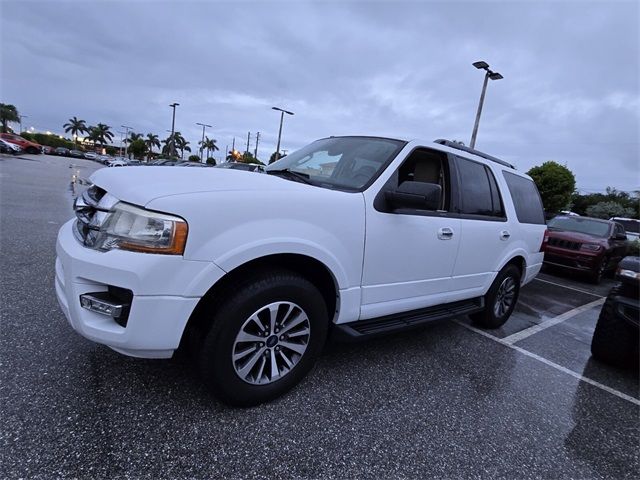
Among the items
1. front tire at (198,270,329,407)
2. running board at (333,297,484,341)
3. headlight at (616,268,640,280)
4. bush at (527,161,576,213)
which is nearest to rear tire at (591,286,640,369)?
headlight at (616,268,640,280)

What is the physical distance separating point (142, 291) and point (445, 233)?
2.32 meters

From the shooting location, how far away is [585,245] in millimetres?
8133

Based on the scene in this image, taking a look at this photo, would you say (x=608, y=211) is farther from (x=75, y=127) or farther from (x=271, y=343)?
(x=75, y=127)

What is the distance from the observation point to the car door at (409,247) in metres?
2.56

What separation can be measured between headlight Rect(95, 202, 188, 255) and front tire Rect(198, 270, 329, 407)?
42cm

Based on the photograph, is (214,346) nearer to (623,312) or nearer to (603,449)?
(603,449)

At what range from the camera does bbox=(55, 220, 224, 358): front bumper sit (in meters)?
1.77

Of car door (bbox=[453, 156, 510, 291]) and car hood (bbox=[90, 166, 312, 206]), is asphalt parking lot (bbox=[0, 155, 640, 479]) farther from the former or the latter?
car hood (bbox=[90, 166, 312, 206])

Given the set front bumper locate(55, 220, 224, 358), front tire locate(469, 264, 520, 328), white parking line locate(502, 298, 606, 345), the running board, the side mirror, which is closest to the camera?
front bumper locate(55, 220, 224, 358)

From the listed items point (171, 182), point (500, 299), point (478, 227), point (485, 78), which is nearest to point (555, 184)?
point (485, 78)

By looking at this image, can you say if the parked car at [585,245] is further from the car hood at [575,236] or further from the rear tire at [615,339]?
the rear tire at [615,339]

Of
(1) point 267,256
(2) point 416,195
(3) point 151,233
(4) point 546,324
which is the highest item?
(2) point 416,195

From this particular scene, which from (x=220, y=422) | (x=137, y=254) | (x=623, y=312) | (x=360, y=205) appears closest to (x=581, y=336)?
(x=623, y=312)

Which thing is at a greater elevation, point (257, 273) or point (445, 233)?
point (445, 233)
